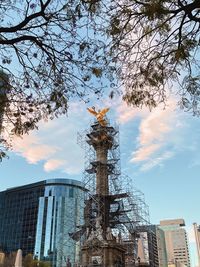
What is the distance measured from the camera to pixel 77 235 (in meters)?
28.1

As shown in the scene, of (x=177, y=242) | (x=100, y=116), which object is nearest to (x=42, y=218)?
(x=100, y=116)

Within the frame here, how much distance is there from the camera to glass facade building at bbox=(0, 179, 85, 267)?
54250 millimetres

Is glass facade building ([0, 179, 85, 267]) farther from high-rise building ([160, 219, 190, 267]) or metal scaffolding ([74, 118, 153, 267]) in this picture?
high-rise building ([160, 219, 190, 267])

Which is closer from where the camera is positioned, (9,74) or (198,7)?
(198,7)

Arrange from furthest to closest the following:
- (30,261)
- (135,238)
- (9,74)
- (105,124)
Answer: (30,261) → (105,124) → (135,238) → (9,74)

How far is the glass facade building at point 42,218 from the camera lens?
178 ft

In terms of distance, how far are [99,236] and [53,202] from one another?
34347 mm

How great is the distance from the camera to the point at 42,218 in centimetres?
5756

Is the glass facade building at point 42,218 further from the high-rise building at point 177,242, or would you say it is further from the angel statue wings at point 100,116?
the high-rise building at point 177,242

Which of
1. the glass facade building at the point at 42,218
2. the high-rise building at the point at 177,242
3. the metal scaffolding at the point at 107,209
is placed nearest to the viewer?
the metal scaffolding at the point at 107,209

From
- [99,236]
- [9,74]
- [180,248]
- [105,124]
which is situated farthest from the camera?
[180,248]

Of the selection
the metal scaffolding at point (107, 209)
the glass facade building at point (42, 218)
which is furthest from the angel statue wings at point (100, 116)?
the glass facade building at point (42, 218)

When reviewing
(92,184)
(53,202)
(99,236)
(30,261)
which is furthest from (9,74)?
(53,202)

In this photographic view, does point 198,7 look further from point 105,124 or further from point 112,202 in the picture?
point 105,124
